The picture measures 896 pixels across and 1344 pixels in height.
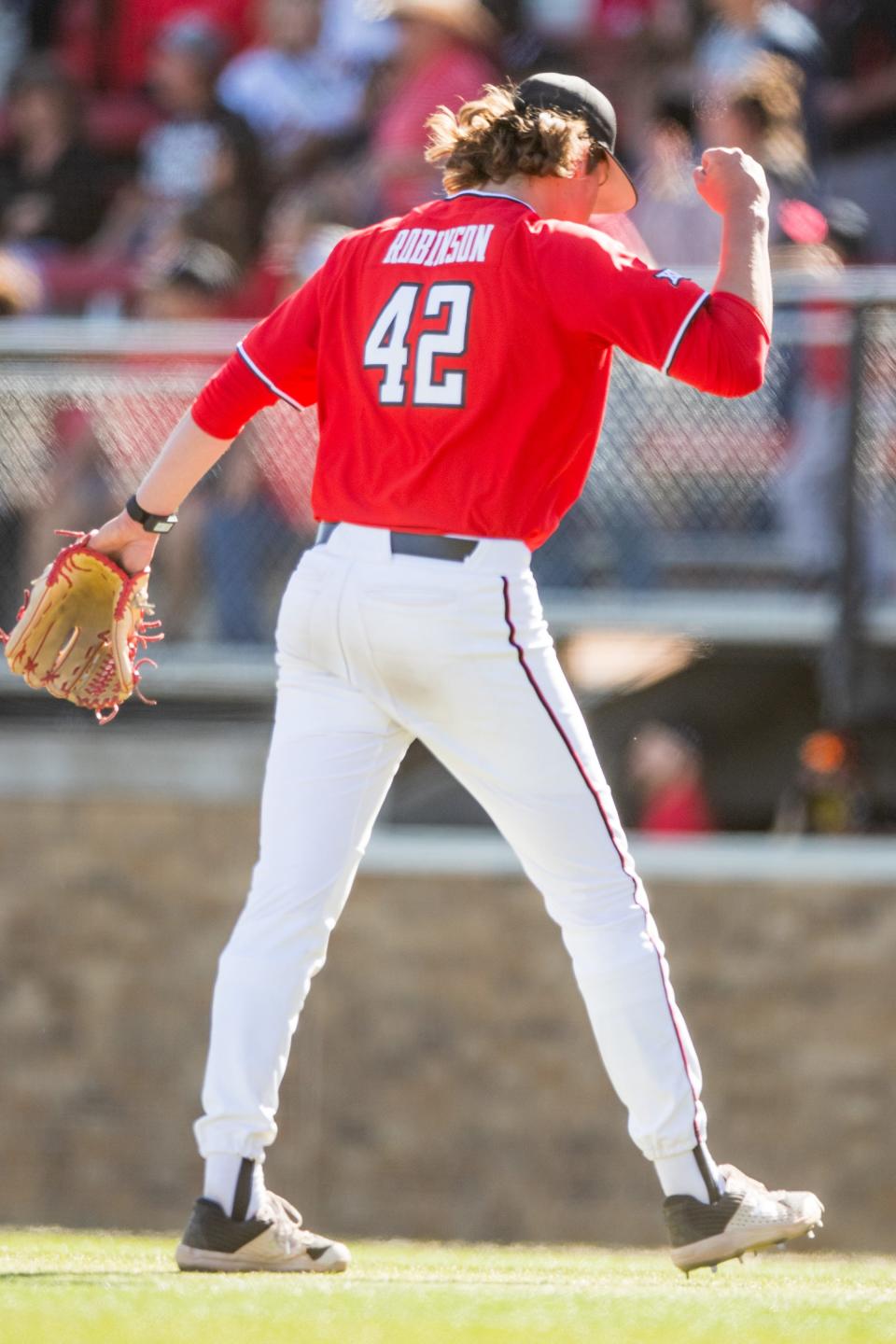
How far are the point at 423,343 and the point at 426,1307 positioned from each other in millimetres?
1635

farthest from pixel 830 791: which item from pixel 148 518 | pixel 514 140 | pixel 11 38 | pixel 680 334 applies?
pixel 11 38

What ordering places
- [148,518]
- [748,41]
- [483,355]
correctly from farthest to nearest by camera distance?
1. [748,41]
2. [148,518]
3. [483,355]

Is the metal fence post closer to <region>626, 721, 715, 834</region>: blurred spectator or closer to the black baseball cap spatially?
<region>626, 721, 715, 834</region>: blurred spectator

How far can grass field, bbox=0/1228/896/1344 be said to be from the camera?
125 inches

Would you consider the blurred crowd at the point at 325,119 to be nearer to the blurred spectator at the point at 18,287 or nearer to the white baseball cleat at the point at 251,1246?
the blurred spectator at the point at 18,287

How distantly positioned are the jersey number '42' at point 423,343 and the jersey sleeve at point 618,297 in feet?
0.61

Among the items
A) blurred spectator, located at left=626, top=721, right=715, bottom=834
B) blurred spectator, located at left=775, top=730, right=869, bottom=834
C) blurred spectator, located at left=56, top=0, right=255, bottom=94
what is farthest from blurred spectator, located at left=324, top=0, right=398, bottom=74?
blurred spectator, located at left=775, top=730, right=869, bottom=834

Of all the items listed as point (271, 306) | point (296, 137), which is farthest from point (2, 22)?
point (271, 306)

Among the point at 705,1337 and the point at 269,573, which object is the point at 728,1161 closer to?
the point at 269,573

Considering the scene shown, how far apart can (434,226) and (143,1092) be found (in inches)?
197

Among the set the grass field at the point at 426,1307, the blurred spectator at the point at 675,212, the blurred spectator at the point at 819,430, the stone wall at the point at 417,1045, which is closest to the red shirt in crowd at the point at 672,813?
the stone wall at the point at 417,1045

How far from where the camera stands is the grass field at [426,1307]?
3.19 meters

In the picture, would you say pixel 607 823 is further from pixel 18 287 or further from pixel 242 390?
pixel 18 287

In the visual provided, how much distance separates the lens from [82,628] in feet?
14.0
